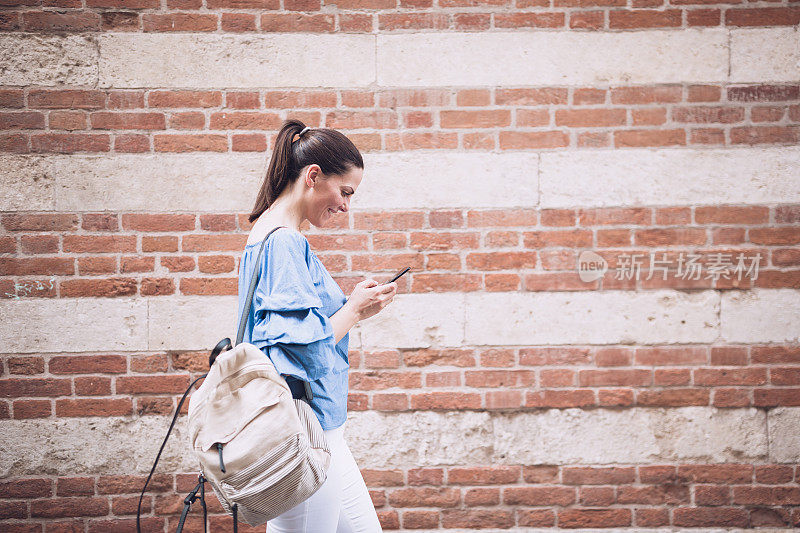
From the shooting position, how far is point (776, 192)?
2.79m

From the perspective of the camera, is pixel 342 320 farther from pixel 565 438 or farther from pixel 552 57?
pixel 552 57

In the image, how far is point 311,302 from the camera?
62.8 inches

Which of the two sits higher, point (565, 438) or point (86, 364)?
point (86, 364)

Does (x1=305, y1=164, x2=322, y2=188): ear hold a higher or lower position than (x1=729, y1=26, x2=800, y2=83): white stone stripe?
lower

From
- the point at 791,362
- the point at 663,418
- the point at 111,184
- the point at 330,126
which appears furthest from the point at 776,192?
the point at 111,184

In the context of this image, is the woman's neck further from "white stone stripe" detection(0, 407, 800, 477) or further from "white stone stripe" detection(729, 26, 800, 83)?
"white stone stripe" detection(729, 26, 800, 83)

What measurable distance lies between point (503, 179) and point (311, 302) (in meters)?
1.53

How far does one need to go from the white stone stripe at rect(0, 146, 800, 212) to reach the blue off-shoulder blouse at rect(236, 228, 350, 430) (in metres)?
1.16

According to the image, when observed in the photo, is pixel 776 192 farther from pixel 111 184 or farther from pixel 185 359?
pixel 111 184

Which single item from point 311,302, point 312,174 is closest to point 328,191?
point 312,174

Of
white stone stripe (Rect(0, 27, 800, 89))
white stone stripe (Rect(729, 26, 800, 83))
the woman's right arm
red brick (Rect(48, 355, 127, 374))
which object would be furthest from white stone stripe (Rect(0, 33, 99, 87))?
white stone stripe (Rect(729, 26, 800, 83))

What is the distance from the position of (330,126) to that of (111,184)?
3.76 feet

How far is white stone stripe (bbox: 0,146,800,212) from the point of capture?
2744 mm

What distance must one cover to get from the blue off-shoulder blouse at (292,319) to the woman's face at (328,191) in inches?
5.8
